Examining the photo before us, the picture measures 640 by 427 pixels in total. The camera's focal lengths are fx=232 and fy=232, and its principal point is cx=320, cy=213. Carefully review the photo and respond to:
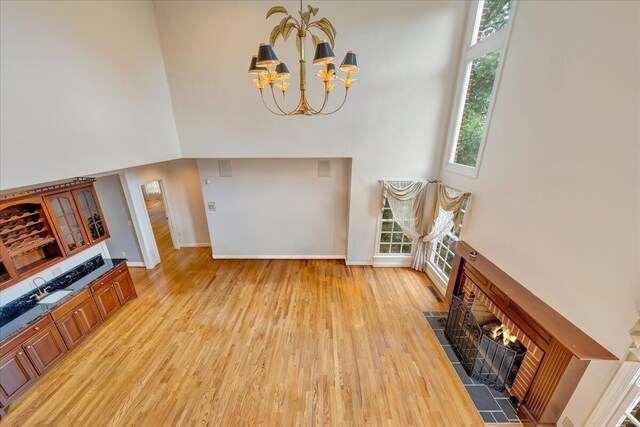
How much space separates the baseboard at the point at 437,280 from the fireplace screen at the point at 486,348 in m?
1.08

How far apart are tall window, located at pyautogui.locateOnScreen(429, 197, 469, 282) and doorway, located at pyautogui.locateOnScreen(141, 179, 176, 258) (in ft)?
21.4

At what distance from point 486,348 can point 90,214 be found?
21.0ft

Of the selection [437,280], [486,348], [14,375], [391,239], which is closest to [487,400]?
[486,348]

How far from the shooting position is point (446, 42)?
3.88 m

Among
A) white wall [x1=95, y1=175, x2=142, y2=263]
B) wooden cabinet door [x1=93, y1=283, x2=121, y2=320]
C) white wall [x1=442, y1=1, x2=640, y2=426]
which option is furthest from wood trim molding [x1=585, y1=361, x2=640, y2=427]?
white wall [x1=95, y1=175, x2=142, y2=263]

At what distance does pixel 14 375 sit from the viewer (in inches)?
106

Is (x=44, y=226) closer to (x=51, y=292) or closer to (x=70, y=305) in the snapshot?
(x=51, y=292)

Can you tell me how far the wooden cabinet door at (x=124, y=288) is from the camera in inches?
161

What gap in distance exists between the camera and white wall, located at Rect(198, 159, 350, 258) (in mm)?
5230

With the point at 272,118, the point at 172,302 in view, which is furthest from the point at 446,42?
the point at 172,302

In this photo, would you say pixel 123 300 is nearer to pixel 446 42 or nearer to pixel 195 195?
pixel 195 195

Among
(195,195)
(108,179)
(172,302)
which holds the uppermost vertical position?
(108,179)

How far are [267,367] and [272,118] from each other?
397 centimetres

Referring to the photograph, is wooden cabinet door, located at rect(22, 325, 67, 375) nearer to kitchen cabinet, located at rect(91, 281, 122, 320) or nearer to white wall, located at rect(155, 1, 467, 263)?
Answer: kitchen cabinet, located at rect(91, 281, 122, 320)
